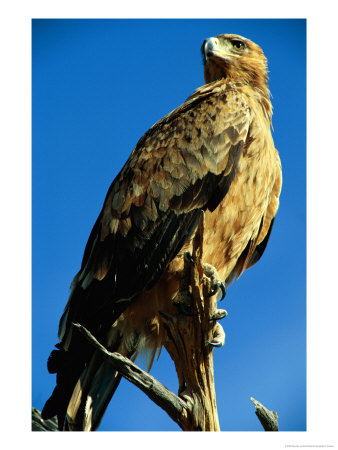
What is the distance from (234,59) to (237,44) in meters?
0.25

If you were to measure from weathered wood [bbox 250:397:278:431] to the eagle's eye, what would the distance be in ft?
12.9

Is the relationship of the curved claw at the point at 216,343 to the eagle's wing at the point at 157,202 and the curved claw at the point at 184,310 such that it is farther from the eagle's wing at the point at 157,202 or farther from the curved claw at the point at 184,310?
the eagle's wing at the point at 157,202

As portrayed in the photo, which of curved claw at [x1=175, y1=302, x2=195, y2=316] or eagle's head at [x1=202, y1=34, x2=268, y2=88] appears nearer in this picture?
curved claw at [x1=175, y1=302, x2=195, y2=316]

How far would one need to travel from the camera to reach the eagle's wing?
16.2 ft

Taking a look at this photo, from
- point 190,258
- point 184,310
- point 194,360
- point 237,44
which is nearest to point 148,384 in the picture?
point 194,360

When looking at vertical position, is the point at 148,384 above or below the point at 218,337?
below

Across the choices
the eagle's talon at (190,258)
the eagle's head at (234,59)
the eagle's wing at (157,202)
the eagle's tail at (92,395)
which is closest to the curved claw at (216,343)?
the eagle's talon at (190,258)

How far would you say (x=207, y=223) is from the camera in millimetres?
5102

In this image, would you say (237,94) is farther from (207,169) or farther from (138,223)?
(138,223)

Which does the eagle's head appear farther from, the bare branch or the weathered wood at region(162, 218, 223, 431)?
the bare branch

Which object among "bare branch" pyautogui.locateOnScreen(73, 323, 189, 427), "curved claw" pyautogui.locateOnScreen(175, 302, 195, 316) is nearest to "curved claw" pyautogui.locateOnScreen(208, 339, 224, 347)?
"curved claw" pyautogui.locateOnScreen(175, 302, 195, 316)

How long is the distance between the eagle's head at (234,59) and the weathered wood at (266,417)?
346cm

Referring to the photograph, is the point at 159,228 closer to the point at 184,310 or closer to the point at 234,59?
the point at 184,310

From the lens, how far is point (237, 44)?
6.45 m
